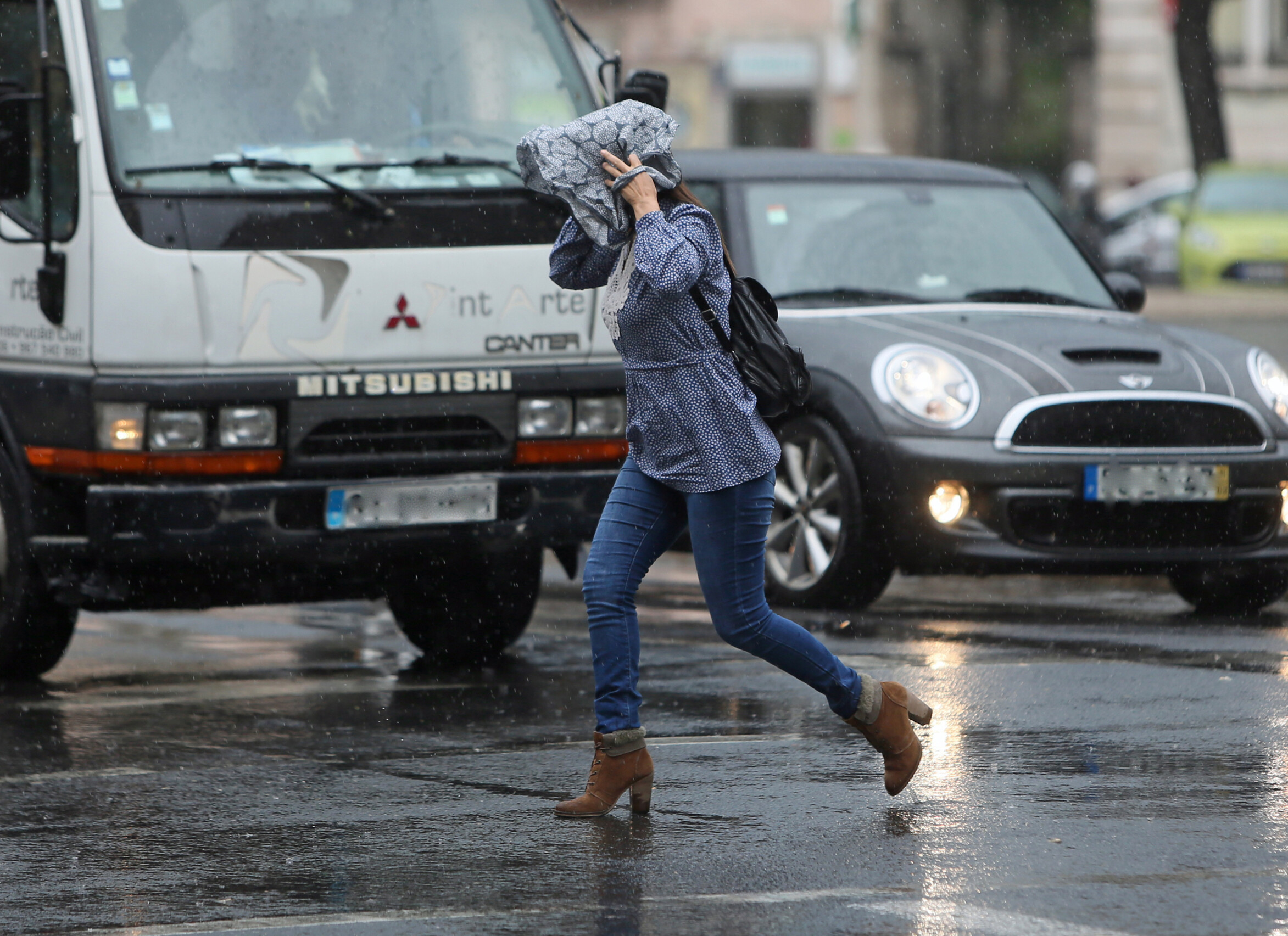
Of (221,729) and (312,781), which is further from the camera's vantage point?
(221,729)

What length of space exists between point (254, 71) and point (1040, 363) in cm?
309

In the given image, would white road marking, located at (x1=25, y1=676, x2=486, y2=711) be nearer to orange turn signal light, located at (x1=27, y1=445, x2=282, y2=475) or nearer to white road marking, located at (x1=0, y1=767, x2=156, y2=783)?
orange turn signal light, located at (x1=27, y1=445, x2=282, y2=475)

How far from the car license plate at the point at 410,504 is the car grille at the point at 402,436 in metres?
0.12

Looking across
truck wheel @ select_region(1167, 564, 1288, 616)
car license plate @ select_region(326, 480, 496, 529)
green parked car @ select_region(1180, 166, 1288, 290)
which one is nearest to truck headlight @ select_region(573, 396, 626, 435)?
car license plate @ select_region(326, 480, 496, 529)

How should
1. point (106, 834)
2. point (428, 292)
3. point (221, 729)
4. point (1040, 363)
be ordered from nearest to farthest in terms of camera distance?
point (106, 834), point (221, 729), point (428, 292), point (1040, 363)

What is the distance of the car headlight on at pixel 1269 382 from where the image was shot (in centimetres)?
915

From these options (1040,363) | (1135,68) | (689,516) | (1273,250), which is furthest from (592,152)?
(1135,68)

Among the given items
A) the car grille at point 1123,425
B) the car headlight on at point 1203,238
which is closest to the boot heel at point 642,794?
the car grille at point 1123,425

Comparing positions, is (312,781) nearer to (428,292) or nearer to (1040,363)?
(428,292)

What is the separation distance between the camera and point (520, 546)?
787cm

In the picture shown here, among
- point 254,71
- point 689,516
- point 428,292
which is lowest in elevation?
point 689,516

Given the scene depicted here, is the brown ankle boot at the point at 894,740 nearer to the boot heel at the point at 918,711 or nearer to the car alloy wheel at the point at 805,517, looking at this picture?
the boot heel at the point at 918,711

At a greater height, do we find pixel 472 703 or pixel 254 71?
pixel 254 71

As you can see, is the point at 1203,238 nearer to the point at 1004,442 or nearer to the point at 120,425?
the point at 1004,442
